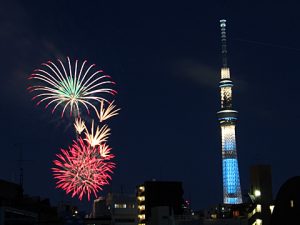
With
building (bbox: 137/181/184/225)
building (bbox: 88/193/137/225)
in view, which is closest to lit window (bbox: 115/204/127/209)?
building (bbox: 88/193/137/225)

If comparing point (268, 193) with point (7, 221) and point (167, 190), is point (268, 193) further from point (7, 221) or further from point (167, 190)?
point (167, 190)

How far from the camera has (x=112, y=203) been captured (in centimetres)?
12838

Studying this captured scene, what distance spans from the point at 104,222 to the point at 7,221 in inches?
2740

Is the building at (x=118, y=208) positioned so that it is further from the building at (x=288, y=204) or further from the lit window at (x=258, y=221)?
the building at (x=288, y=204)

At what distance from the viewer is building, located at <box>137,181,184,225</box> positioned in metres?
148

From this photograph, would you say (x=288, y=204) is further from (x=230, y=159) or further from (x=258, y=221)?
(x=230, y=159)

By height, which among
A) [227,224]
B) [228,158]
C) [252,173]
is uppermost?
[228,158]

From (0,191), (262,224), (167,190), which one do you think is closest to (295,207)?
(0,191)

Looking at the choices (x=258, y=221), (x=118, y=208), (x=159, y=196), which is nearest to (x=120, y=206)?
(x=118, y=208)

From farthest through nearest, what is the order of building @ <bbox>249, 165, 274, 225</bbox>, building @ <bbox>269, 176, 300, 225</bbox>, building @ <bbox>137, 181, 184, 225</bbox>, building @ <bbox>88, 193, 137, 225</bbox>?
1. building @ <bbox>137, 181, 184, 225</bbox>
2. building @ <bbox>88, 193, 137, 225</bbox>
3. building @ <bbox>249, 165, 274, 225</bbox>
4. building @ <bbox>269, 176, 300, 225</bbox>

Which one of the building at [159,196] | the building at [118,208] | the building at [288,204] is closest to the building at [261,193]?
the building at [288,204]

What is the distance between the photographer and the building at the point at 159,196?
14800 centimetres

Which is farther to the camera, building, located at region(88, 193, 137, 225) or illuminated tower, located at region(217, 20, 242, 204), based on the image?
illuminated tower, located at region(217, 20, 242, 204)

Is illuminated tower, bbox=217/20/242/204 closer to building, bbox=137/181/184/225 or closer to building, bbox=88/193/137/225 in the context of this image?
building, bbox=137/181/184/225
